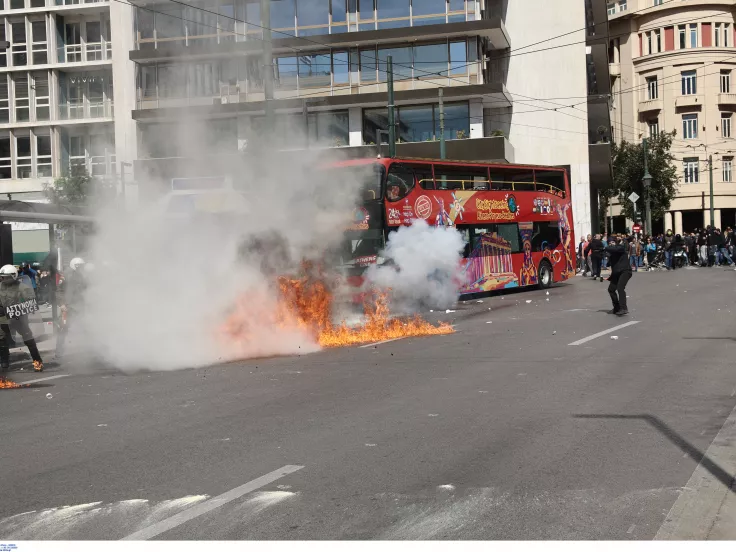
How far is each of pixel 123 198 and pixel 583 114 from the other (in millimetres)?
35274

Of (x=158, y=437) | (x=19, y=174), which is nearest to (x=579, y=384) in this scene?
(x=158, y=437)

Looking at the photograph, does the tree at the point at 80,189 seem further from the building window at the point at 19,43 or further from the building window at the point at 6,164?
the building window at the point at 19,43

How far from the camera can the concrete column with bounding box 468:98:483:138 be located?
3903 cm

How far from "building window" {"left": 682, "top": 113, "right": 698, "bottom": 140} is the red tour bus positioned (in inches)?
1705

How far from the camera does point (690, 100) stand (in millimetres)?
66688

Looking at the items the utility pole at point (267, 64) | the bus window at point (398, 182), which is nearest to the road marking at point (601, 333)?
the bus window at point (398, 182)

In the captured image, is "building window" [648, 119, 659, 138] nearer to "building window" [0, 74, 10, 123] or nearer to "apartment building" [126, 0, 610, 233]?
"apartment building" [126, 0, 610, 233]

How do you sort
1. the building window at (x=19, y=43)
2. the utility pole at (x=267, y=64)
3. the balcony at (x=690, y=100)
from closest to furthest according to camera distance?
the utility pole at (x=267, y=64), the building window at (x=19, y=43), the balcony at (x=690, y=100)

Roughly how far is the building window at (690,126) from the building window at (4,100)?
50.9 m

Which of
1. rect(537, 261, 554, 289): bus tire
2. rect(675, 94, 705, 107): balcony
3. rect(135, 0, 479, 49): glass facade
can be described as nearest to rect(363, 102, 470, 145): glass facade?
rect(135, 0, 479, 49): glass facade

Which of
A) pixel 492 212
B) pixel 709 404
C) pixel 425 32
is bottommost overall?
pixel 709 404

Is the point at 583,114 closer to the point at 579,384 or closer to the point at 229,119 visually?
the point at 229,119

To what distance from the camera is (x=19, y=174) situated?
158 feet

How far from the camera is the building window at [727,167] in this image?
6656cm
